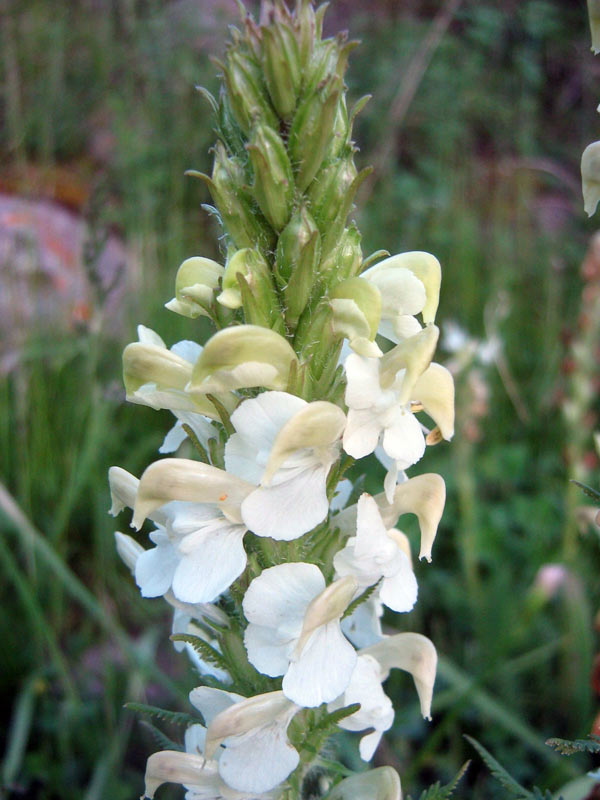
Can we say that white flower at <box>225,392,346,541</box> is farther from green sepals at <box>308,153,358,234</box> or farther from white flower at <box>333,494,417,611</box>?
green sepals at <box>308,153,358,234</box>

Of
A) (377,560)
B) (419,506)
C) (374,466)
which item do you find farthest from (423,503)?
(374,466)

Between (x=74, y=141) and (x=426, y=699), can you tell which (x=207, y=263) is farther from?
(x=74, y=141)

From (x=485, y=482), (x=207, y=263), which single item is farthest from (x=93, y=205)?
(x=485, y=482)

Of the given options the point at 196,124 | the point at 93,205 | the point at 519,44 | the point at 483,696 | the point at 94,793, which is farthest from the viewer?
the point at 519,44

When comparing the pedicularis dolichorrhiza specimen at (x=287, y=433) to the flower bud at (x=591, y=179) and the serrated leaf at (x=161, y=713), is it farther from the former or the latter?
the flower bud at (x=591, y=179)

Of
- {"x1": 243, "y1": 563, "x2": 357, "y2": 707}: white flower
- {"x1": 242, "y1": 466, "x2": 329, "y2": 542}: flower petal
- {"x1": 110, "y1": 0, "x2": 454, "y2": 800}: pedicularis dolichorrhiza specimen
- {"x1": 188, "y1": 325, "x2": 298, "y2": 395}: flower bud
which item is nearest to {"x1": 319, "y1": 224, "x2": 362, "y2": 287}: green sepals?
{"x1": 110, "y1": 0, "x2": 454, "y2": 800}: pedicularis dolichorrhiza specimen
